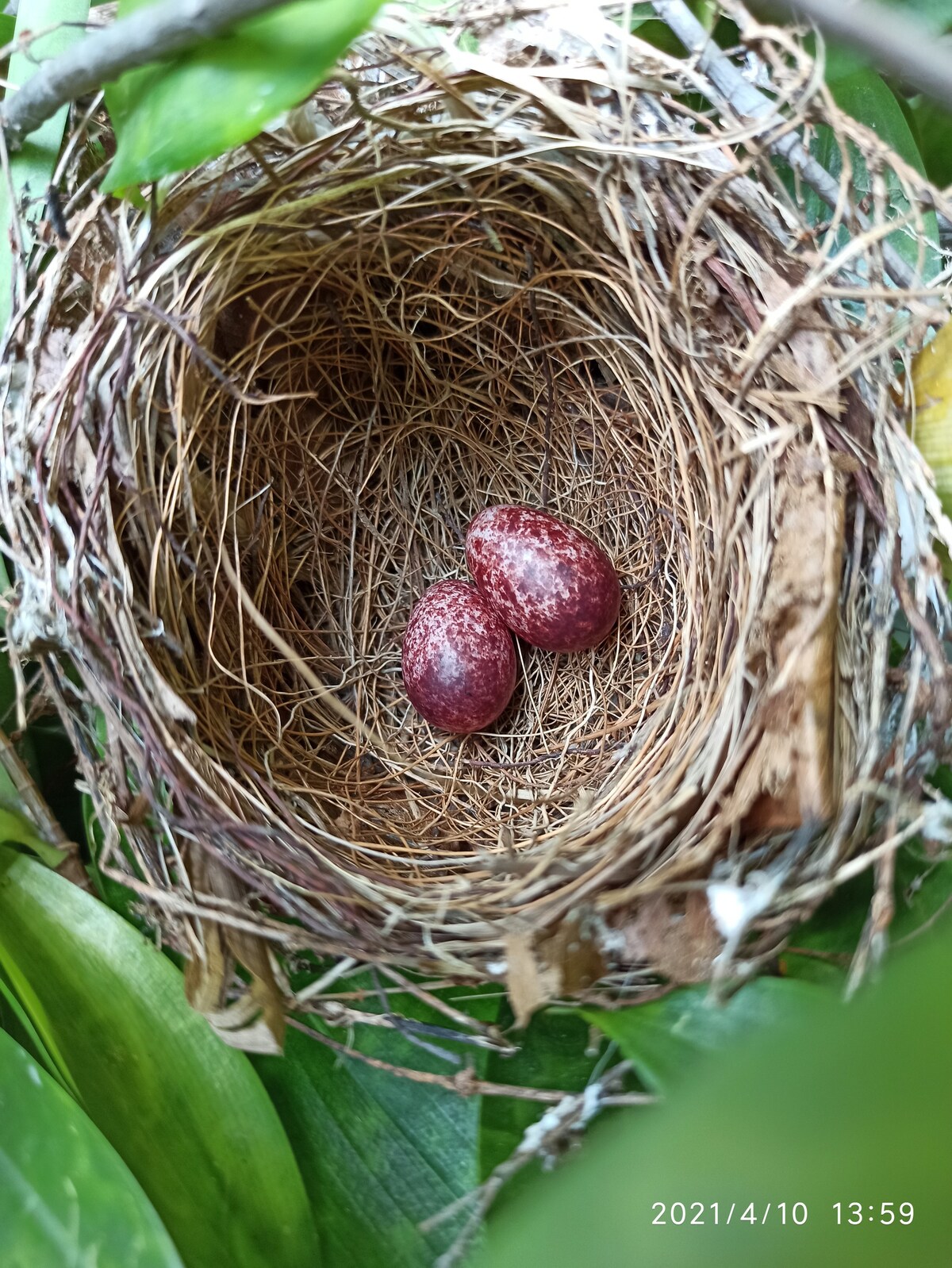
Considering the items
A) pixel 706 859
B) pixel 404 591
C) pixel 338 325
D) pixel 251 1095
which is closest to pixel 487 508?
pixel 404 591

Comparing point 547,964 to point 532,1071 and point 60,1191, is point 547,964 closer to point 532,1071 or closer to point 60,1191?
point 532,1071

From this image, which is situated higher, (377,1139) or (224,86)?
(224,86)

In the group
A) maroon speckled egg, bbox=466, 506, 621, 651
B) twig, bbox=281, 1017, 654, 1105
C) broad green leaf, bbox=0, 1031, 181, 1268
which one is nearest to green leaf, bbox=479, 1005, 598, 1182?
twig, bbox=281, 1017, 654, 1105

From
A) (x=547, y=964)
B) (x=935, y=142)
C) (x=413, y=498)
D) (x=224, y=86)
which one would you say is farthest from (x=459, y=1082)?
(x=935, y=142)

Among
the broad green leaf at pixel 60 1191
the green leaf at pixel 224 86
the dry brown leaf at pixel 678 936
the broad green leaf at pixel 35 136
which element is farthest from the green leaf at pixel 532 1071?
the broad green leaf at pixel 35 136

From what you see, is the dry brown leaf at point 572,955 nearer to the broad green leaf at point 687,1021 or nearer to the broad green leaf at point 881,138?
the broad green leaf at point 687,1021

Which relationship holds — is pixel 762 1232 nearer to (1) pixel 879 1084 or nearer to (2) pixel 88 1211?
(1) pixel 879 1084
